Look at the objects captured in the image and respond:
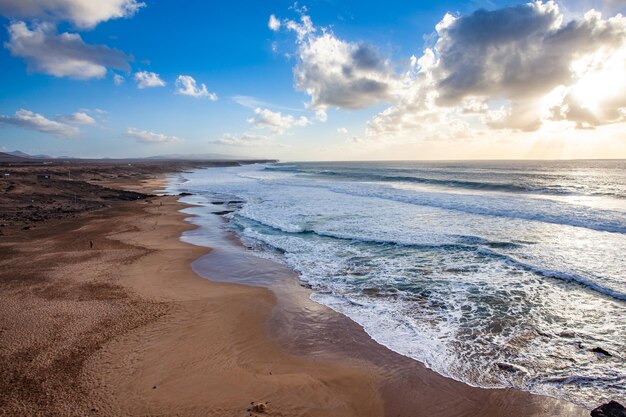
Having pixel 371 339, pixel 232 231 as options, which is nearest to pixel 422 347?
pixel 371 339

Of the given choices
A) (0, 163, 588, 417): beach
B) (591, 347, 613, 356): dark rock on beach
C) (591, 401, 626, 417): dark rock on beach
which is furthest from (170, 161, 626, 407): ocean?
(0, 163, 588, 417): beach

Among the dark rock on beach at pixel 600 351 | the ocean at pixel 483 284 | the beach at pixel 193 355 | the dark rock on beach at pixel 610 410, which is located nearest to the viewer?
the dark rock on beach at pixel 610 410

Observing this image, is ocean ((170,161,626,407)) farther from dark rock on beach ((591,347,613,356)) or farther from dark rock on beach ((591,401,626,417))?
dark rock on beach ((591,401,626,417))

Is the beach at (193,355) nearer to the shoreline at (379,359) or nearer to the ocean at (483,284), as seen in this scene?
the shoreline at (379,359)

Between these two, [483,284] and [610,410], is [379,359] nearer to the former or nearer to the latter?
[610,410]

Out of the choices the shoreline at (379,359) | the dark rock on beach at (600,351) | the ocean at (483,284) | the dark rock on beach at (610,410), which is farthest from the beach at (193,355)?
the dark rock on beach at (600,351)

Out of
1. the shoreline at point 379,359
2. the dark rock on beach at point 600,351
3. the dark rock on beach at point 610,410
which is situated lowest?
the shoreline at point 379,359

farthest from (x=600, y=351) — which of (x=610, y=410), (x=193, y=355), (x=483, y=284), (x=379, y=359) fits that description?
(x=193, y=355)
